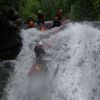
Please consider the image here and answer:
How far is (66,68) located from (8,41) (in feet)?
14.1

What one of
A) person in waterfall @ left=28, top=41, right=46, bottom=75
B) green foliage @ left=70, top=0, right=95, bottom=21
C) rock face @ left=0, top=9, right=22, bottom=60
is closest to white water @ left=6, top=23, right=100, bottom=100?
person in waterfall @ left=28, top=41, right=46, bottom=75

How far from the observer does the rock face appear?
1773cm

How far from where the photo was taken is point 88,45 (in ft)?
51.6

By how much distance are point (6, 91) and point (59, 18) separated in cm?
735

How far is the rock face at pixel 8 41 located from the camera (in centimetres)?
1773

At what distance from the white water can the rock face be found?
0.43m

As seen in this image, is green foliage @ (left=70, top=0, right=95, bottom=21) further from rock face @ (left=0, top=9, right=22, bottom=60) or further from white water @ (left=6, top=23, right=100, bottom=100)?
rock face @ (left=0, top=9, right=22, bottom=60)

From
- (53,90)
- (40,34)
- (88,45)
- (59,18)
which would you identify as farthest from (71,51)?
(59,18)

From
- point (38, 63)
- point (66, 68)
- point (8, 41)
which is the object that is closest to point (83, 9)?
point (8, 41)

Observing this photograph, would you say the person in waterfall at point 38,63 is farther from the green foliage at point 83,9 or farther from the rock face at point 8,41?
the green foliage at point 83,9

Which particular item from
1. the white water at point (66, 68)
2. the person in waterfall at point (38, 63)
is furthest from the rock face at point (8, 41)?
the person in waterfall at point (38, 63)

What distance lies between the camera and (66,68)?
1470 cm

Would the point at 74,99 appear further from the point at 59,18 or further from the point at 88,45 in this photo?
the point at 59,18

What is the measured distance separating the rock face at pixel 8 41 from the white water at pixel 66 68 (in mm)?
432
